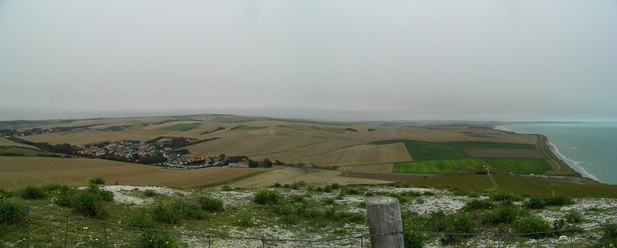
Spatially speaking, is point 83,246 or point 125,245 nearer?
point 83,246

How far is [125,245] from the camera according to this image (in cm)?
920

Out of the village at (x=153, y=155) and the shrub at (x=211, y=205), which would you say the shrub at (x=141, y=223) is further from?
the village at (x=153, y=155)

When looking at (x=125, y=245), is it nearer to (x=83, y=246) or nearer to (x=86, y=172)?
(x=83, y=246)

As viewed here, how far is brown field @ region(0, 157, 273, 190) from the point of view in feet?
104

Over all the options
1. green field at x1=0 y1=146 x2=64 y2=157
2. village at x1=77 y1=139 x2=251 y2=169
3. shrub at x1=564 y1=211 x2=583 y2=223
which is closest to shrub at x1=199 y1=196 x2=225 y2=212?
shrub at x1=564 y1=211 x2=583 y2=223

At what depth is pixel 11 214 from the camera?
29.8 feet

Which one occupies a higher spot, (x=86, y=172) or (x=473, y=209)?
(x=473, y=209)

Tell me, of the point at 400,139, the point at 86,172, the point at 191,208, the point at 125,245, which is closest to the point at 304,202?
the point at 191,208

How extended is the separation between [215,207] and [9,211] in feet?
22.8

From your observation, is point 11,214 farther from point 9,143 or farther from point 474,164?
point 474,164

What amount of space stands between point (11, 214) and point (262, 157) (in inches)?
2163

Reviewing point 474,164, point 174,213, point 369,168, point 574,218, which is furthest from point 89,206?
point 474,164

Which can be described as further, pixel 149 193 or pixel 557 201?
pixel 149 193

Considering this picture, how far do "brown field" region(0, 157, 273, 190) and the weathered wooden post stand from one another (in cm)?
2865
